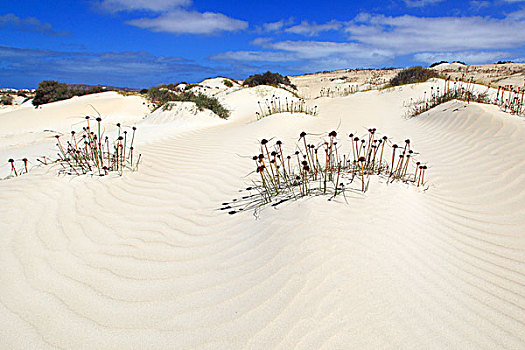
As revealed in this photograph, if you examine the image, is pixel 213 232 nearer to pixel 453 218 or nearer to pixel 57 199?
pixel 57 199

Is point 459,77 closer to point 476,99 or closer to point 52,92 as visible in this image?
point 476,99

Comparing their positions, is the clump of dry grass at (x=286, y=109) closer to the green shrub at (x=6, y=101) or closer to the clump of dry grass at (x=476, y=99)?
the clump of dry grass at (x=476, y=99)

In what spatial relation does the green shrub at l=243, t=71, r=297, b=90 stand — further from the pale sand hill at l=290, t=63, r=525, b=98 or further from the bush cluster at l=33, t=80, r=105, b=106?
the bush cluster at l=33, t=80, r=105, b=106

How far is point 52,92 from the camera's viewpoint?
2144 cm

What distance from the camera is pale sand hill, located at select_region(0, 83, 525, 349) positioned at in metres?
1.89

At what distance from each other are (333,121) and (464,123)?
4.32m

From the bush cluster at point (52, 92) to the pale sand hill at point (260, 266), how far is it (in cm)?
1996

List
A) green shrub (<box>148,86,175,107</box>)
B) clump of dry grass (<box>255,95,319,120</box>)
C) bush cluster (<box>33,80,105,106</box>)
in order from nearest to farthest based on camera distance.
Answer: clump of dry grass (<box>255,95,319,120</box>)
green shrub (<box>148,86,175,107</box>)
bush cluster (<box>33,80,105,106</box>)

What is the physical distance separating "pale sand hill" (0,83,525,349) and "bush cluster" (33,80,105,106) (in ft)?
65.5

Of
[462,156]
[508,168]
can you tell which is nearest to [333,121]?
[462,156]

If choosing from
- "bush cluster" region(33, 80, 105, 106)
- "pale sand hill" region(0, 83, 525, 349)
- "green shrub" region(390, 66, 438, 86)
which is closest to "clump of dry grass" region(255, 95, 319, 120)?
"pale sand hill" region(0, 83, 525, 349)

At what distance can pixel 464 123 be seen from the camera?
7.45 meters

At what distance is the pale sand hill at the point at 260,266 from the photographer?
1.89 metres

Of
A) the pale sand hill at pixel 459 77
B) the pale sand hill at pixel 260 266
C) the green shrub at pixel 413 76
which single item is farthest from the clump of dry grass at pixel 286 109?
the green shrub at pixel 413 76
